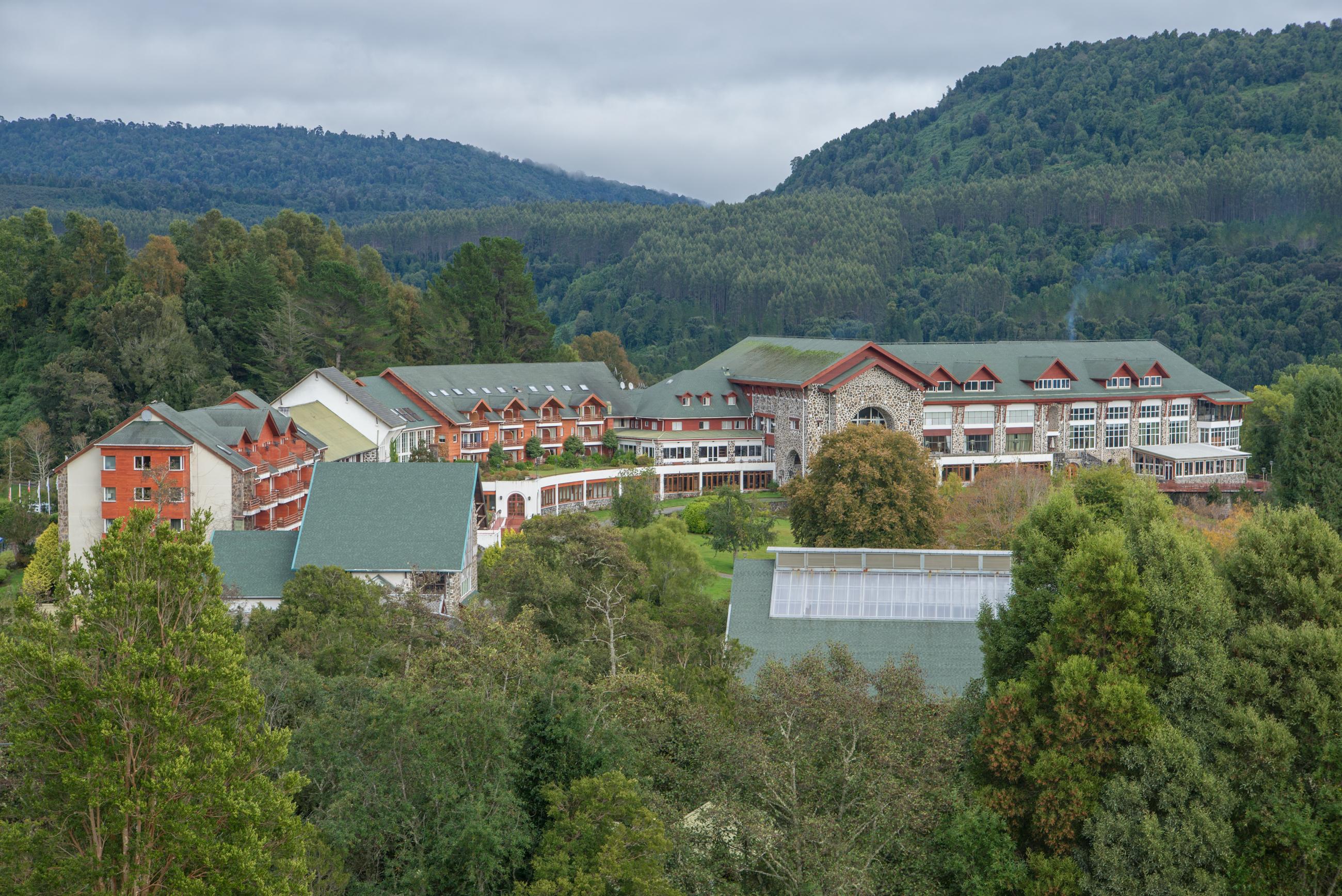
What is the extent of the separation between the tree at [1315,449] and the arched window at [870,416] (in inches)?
872

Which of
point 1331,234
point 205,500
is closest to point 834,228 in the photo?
point 1331,234

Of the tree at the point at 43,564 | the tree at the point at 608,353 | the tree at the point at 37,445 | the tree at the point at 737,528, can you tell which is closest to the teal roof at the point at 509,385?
the tree at the point at 37,445

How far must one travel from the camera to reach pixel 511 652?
2109 centimetres

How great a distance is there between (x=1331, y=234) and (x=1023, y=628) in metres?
106

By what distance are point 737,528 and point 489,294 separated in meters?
33.1

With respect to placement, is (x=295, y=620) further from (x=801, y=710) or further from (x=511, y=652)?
(x=801, y=710)

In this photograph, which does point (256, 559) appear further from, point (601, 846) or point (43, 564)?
point (601, 846)

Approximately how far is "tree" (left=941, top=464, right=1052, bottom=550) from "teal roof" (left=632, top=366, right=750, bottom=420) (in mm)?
19249

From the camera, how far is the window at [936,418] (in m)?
69.1

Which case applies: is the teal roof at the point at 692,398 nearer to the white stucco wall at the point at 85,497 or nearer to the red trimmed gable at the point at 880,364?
the red trimmed gable at the point at 880,364

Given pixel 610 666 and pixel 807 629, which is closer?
pixel 610 666

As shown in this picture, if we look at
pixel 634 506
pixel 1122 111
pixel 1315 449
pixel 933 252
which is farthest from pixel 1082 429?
pixel 1122 111

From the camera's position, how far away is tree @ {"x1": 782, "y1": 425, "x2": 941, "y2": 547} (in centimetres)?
4209

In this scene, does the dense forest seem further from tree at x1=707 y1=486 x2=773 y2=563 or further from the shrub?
tree at x1=707 y1=486 x2=773 y2=563
